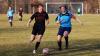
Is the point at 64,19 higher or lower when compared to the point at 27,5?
higher

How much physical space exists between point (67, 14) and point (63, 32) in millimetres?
835

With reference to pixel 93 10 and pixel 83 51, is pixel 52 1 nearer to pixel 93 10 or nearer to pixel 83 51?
pixel 93 10

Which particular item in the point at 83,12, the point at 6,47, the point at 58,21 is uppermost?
the point at 58,21

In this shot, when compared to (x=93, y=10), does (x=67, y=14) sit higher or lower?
higher

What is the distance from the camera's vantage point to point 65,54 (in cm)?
1745

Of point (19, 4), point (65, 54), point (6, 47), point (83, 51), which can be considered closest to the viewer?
point (65, 54)

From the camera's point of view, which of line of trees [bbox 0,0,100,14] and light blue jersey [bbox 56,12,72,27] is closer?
light blue jersey [bbox 56,12,72,27]

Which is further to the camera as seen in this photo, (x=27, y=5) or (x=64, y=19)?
(x=27, y=5)

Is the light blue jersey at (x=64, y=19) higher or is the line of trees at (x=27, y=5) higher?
the light blue jersey at (x=64, y=19)

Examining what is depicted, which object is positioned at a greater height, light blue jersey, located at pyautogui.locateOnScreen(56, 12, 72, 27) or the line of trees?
light blue jersey, located at pyautogui.locateOnScreen(56, 12, 72, 27)

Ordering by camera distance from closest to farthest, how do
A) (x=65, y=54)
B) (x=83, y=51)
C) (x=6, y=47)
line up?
(x=65, y=54)
(x=83, y=51)
(x=6, y=47)

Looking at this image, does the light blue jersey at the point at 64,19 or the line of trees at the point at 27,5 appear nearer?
the light blue jersey at the point at 64,19

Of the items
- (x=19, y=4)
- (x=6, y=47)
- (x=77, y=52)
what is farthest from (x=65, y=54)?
(x=19, y=4)

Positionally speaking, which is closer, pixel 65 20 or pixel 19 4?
pixel 65 20
